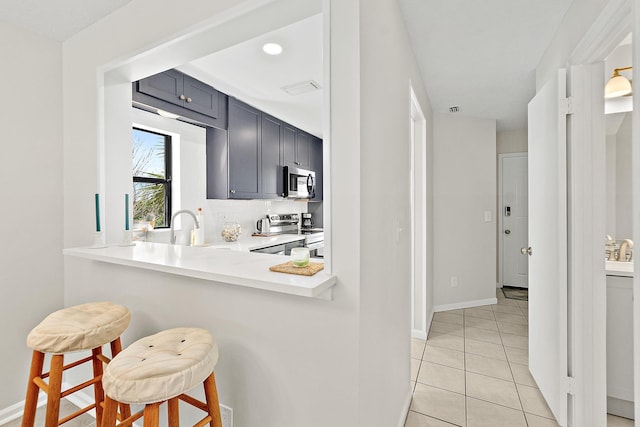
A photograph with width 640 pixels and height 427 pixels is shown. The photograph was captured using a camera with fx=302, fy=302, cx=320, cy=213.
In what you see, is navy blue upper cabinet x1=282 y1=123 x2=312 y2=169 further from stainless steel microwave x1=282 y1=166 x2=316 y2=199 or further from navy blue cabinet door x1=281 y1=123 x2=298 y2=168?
→ stainless steel microwave x1=282 y1=166 x2=316 y2=199

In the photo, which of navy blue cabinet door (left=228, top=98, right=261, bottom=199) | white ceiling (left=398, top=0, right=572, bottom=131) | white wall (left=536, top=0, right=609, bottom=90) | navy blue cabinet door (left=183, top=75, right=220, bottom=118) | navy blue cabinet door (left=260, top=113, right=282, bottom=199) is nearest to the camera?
white wall (left=536, top=0, right=609, bottom=90)

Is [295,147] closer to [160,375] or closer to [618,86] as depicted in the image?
[618,86]

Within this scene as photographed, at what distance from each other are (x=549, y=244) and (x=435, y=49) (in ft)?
4.91

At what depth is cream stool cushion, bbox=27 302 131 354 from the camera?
123cm

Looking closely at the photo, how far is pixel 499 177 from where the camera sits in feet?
15.0

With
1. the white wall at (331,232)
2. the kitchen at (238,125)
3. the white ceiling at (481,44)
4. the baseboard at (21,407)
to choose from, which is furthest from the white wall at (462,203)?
the baseboard at (21,407)

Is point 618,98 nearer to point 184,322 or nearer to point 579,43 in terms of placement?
point 579,43

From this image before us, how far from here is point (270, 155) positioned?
11.7 feet

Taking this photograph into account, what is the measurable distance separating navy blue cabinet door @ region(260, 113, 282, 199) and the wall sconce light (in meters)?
2.90

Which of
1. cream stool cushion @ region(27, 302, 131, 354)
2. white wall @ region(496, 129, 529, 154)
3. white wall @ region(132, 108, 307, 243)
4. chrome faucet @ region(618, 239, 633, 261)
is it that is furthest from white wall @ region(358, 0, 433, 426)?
white wall @ region(496, 129, 529, 154)

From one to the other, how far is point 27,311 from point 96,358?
792 mm

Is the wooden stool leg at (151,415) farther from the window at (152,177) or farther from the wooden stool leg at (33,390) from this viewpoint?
the window at (152,177)

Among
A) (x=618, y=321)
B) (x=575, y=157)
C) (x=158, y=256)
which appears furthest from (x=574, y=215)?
(x=158, y=256)

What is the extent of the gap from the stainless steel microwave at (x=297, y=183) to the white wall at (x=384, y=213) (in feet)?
6.92
